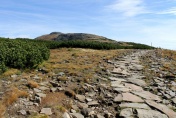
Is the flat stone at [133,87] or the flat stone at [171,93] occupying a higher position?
the flat stone at [133,87]

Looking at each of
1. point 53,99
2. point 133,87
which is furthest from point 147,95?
point 53,99

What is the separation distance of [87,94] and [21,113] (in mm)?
3088

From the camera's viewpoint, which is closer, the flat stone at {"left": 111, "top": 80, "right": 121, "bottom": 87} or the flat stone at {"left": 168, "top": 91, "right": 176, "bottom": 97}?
→ the flat stone at {"left": 168, "top": 91, "right": 176, "bottom": 97}

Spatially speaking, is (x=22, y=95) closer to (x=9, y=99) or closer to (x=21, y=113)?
(x=9, y=99)

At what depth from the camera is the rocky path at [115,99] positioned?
793 centimetres

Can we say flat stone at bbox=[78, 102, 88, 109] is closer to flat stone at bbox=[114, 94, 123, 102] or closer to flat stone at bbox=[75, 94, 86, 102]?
flat stone at bbox=[75, 94, 86, 102]

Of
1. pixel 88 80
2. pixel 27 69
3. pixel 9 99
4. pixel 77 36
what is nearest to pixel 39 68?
pixel 27 69

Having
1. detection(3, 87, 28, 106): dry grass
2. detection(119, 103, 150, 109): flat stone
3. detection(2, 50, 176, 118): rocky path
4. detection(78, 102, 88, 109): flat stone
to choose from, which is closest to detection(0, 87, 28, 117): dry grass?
detection(3, 87, 28, 106): dry grass

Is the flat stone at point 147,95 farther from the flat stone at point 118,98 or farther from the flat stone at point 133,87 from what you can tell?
the flat stone at point 118,98

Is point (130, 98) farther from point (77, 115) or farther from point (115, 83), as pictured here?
point (77, 115)

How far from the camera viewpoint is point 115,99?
30.5 ft

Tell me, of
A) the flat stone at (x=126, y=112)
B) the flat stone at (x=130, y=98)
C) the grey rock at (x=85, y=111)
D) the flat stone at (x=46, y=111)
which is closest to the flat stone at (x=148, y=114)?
the flat stone at (x=126, y=112)

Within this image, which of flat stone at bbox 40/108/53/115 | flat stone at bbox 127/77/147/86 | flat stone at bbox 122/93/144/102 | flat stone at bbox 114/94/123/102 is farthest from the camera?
flat stone at bbox 127/77/147/86

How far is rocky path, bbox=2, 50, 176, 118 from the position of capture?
26.0 ft
